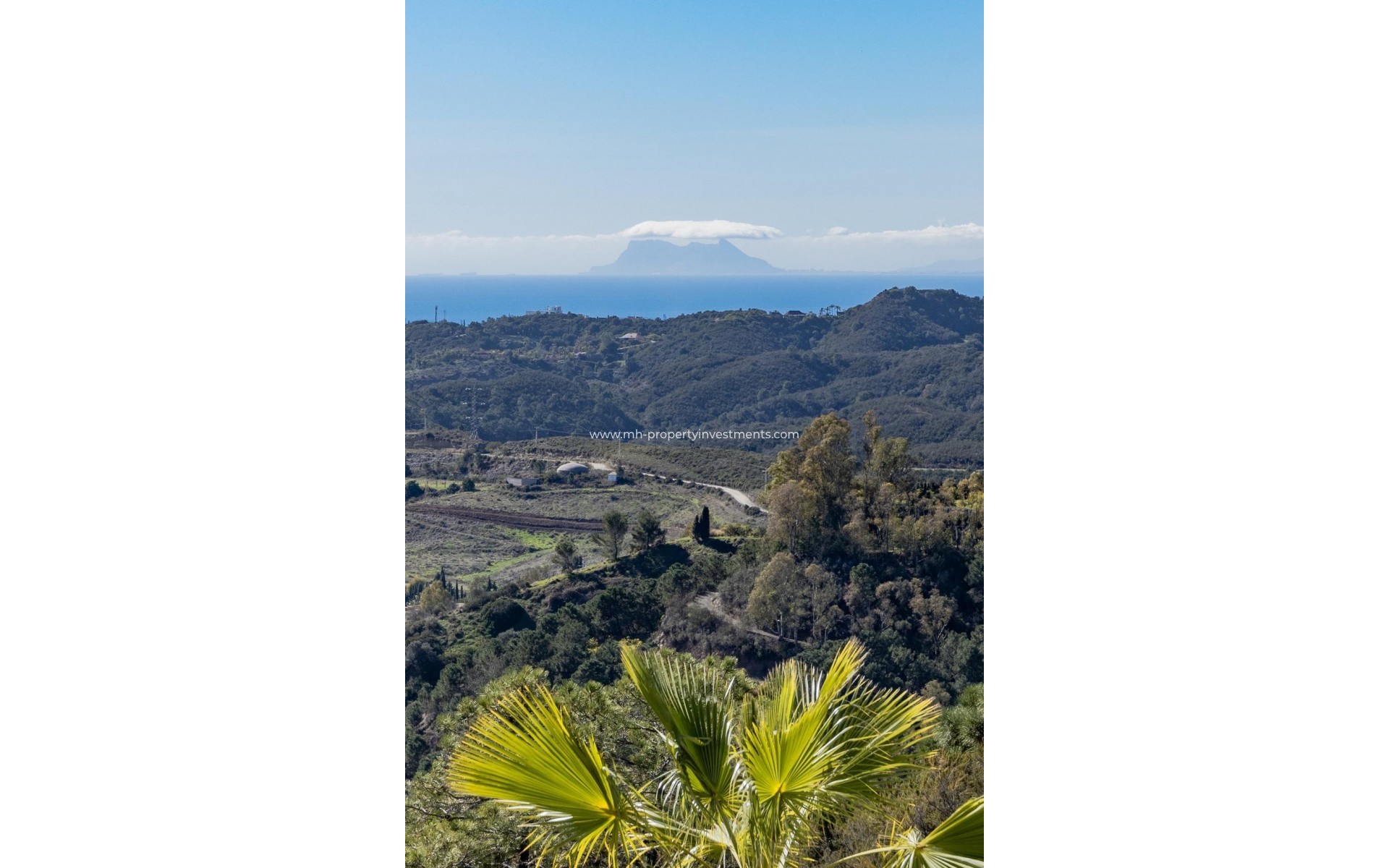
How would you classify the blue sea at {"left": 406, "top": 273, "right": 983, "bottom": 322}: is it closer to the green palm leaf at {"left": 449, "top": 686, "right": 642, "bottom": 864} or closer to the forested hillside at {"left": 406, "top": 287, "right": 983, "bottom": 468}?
the forested hillside at {"left": 406, "top": 287, "right": 983, "bottom": 468}

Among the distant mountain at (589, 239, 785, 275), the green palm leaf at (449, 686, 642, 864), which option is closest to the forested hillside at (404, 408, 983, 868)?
the distant mountain at (589, 239, 785, 275)

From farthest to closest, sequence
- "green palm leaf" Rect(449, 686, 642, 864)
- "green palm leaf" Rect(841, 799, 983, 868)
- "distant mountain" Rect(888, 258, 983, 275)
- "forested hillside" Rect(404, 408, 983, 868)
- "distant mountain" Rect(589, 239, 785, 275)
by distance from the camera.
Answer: "forested hillside" Rect(404, 408, 983, 868) < "distant mountain" Rect(888, 258, 983, 275) < "distant mountain" Rect(589, 239, 785, 275) < "green palm leaf" Rect(841, 799, 983, 868) < "green palm leaf" Rect(449, 686, 642, 864)

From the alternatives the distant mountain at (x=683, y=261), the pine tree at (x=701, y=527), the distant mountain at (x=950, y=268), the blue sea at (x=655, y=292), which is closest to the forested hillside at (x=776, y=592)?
the pine tree at (x=701, y=527)

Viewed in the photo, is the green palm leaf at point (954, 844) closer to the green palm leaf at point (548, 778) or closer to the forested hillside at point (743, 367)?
the green palm leaf at point (548, 778)
